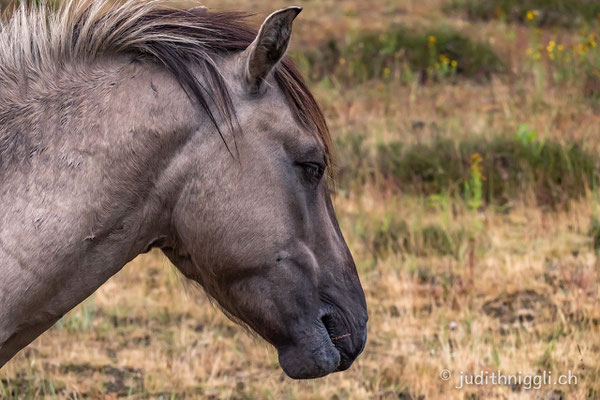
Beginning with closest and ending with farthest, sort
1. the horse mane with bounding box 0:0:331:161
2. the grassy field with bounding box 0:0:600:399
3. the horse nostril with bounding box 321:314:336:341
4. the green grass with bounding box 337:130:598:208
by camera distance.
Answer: the horse mane with bounding box 0:0:331:161
the horse nostril with bounding box 321:314:336:341
the grassy field with bounding box 0:0:600:399
the green grass with bounding box 337:130:598:208

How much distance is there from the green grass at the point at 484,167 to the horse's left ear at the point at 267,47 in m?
3.90

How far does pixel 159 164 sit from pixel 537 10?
9316mm

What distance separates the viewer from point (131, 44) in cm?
224

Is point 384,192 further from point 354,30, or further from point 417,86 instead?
point 354,30

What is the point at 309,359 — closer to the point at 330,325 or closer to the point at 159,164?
the point at 330,325

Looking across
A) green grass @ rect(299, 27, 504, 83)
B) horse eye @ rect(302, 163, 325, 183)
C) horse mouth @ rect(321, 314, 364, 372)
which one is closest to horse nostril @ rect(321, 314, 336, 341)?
horse mouth @ rect(321, 314, 364, 372)

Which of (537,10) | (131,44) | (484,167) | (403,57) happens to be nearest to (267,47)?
(131,44)

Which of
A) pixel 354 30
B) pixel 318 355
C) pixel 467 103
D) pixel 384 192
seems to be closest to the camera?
pixel 318 355

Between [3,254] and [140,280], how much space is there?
327 cm

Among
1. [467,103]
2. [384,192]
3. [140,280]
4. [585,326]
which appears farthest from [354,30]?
[585,326]

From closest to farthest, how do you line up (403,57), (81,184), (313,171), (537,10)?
1. (81,184)
2. (313,171)
3. (403,57)
4. (537,10)

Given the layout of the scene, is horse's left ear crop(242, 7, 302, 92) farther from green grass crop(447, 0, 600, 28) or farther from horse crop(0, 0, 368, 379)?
green grass crop(447, 0, 600, 28)

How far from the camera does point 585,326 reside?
14.2ft

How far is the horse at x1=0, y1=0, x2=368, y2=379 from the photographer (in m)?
2.12
